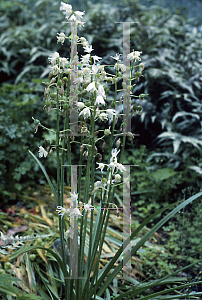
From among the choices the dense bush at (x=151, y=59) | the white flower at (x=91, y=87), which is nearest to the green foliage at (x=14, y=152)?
the dense bush at (x=151, y=59)

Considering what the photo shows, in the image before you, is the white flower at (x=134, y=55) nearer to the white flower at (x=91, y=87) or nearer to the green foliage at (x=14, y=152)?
the white flower at (x=91, y=87)

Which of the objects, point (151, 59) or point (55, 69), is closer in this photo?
point (55, 69)

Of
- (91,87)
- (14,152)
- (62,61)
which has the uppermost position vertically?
(62,61)

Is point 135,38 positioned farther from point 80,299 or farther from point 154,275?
point 80,299

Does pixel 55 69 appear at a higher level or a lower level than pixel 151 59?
lower

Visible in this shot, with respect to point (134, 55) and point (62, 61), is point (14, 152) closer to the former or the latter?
point (62, 61)

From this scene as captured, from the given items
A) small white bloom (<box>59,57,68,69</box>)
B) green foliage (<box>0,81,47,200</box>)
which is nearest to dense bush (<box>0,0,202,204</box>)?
green foliage (<box>0,81,47,200</box>)

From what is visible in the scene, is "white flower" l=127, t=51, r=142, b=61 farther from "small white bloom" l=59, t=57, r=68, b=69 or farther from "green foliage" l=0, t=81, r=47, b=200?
"green foliage" l=0, t=81, r=47, b=200

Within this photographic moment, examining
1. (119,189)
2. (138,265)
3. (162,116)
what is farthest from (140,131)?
(138,265)

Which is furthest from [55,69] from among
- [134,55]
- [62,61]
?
[134,55]

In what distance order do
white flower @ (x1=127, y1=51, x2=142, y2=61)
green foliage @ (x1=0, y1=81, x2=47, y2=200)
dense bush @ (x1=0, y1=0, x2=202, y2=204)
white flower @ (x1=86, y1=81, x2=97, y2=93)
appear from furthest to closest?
dense bush @ (x1=0, y1=0, x2=202, y2=204) < green foliage @ (x1=0, y1=81, x2=47, y2=200) < white flower @ (x1=127, y1=51, x2=142, y2=61) < white flower @ (x1=86, y1=81, x2=97, y2=93)

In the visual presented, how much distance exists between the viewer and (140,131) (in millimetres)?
3004

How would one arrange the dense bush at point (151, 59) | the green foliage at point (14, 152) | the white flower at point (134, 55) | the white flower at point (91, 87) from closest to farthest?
the white flower at point (91, 87) < the white flower at point (134, 55) < the green foliage at point (14, 152) < the dense bush at point (151, 59)

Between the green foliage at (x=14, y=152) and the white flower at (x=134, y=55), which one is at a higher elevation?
the white flower at (x=134, y=55)
